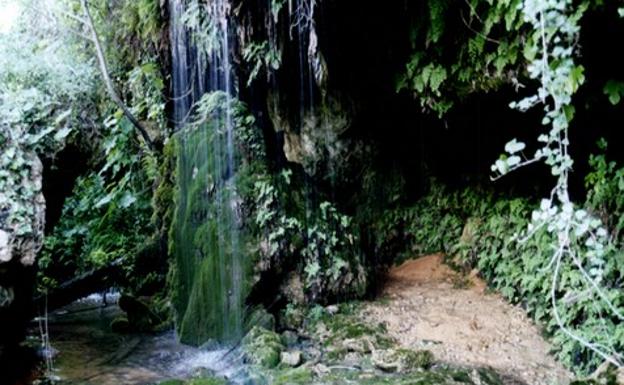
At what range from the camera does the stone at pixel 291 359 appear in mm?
5215

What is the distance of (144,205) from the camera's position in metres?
10.7

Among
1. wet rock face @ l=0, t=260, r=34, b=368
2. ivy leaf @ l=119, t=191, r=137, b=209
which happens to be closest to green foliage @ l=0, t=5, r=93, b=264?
wet rock face @ l=0, t=260, r=34, b=368

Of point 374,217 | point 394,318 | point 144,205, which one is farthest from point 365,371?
point 144,205

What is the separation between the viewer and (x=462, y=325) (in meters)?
5.86

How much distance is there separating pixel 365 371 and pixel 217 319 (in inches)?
89.8

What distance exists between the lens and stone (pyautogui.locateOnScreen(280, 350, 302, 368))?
5215 millimetres

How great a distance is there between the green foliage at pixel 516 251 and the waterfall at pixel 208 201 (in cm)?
266

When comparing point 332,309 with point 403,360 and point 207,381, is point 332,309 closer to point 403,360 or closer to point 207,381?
point 403,360

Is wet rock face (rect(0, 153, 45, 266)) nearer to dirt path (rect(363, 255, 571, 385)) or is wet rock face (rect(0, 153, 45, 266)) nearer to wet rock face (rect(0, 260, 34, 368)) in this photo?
wet rock face (rect(0, 260, 34, 368))

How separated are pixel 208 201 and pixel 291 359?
2.55 metres

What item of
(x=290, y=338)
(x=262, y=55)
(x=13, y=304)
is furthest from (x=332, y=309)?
(x=13, y=304)

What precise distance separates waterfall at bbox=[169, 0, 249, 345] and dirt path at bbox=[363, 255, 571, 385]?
195 centimetres

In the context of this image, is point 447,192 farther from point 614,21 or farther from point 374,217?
point 614,21

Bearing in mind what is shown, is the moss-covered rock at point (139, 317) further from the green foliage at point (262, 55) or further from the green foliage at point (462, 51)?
the green foliage at point (462, 51)
